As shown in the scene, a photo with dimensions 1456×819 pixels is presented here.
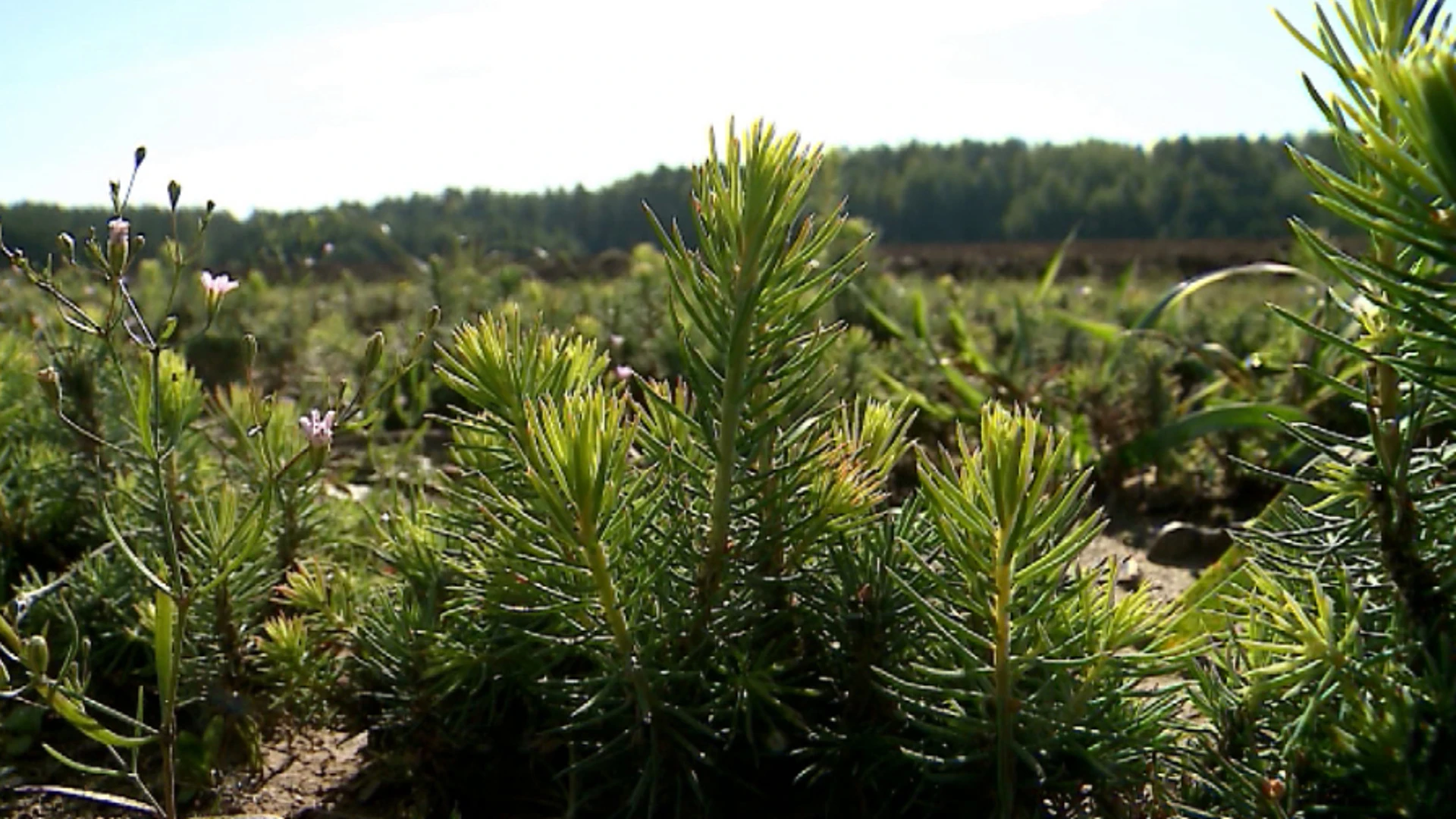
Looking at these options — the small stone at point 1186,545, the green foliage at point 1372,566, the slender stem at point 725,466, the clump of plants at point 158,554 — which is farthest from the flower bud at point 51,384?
the small stone at point 1186,545

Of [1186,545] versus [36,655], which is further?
[1186,545]

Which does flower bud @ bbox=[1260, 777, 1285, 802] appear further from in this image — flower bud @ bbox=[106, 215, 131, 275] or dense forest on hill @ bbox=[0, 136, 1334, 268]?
dense forest on hill @ bbox=[0, 136, 1334, 268]

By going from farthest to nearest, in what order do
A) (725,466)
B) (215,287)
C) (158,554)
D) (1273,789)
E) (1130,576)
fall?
(1130,576) → (158,554) → (215,287) → (725,466) → (1273,789)

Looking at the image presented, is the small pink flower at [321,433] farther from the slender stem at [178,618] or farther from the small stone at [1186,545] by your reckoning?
the small stone at [1186,545]

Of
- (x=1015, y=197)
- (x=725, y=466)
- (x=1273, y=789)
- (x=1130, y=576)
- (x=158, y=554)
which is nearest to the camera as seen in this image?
(x=1273, y=789)

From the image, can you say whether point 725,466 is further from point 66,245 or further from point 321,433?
point 66,245

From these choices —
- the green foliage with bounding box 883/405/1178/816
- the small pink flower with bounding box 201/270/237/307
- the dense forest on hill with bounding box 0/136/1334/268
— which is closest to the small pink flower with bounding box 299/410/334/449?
the small pink flower with bounding box 201/270/237/307

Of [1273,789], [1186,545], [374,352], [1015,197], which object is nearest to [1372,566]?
[1273,789]

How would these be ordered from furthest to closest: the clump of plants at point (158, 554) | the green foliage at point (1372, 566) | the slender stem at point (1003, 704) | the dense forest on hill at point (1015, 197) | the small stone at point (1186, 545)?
the dense forest on hill at point (1015, 197)
the small stone at point (1186, 545)
the clump of plants at point (158, 554)
the slender stem at point (1003, 704)
the green foliage at point (1372, 566)

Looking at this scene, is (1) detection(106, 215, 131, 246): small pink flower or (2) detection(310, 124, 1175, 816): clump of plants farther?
(1) detection(106, 215, 131, 246): small pink flower

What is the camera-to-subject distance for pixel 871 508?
0.81m

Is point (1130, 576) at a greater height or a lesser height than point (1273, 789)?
lesser

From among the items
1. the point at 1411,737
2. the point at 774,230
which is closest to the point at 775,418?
the point at 774,230

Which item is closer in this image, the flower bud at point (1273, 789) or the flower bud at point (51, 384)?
the flower bud at point (1273, 789)
